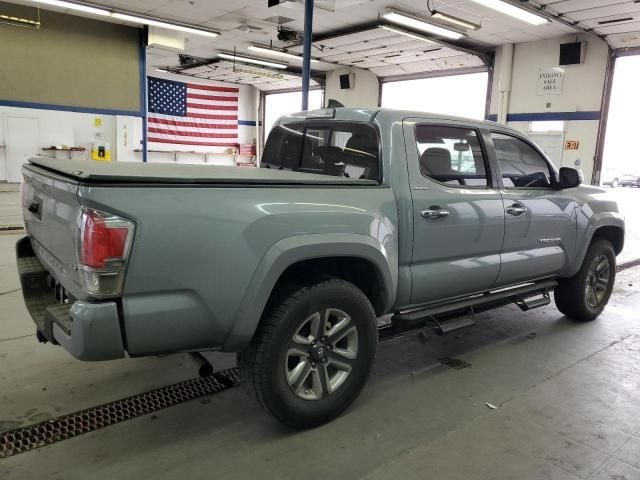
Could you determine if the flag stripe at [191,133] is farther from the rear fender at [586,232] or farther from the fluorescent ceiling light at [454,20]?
the rear fender at [586,232]

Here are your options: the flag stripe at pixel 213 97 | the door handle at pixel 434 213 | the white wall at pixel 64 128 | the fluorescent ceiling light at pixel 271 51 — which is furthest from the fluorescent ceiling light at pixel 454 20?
the flag stripe at pixel 213 97

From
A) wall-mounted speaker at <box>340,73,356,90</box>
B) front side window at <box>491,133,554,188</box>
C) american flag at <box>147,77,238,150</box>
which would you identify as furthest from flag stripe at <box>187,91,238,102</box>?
front side window at <box>491,133,554,188</box>

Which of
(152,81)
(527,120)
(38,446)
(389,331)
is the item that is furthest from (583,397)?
(152,81)

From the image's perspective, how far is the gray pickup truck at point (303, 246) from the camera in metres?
1.88

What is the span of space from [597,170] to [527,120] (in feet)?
6.91

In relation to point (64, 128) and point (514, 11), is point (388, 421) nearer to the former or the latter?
point (514, 11)

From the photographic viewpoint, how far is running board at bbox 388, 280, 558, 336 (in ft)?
9.78

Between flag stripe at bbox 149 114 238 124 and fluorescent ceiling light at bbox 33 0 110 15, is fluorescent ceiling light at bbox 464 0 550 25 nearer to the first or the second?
fluorescent ceiling light at bbox 33 0 110 15

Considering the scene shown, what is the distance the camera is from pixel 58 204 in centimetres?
209

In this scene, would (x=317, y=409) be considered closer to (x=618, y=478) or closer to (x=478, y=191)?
(x=618, y=478)

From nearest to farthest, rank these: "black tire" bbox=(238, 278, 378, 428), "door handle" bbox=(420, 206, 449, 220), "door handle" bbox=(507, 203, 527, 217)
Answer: "black tire" bbox=(238, 278, 378, 428), "door handle" bbox=(420, 206, 449, 220), "door handle" bbox=(507, 203, 527, 217)

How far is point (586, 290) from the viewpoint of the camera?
14.4 feet

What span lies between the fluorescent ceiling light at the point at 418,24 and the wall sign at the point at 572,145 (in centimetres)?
363

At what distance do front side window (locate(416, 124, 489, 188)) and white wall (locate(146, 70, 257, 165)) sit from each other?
16876 mm
